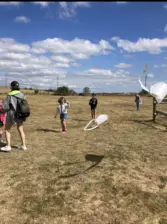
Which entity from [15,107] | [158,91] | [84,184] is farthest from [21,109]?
[158,91]

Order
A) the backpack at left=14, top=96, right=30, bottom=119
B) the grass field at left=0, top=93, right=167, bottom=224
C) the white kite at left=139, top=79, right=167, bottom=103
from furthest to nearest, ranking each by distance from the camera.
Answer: the white kite at left=139, top=79, right=167, bottom=103 < the backpack at left=14, top=96, right=30, bottom=119 < the grass field at left=0, top=93, right=167, bottom=224

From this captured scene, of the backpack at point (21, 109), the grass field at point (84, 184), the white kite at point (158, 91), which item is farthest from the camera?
the white kite at point (158, 91)

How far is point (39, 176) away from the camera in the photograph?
5.04 metres

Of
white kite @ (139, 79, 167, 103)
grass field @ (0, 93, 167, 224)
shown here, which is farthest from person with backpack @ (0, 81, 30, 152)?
white kite @ (139, 79, 167, 103)

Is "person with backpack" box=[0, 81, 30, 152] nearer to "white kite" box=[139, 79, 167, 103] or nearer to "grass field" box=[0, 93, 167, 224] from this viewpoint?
"grass field" box=[0, 93, 167, 224]

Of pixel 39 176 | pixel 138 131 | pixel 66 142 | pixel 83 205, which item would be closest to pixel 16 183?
pixel 39 176

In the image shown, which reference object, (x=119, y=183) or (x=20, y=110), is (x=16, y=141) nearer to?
(x=20, y=110)

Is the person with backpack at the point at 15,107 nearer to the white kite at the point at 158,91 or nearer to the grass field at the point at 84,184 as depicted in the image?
the grass field at the point at 84,184

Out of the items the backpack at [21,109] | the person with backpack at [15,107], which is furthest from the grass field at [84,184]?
the backpack at [21,109]

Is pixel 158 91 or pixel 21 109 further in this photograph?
pixel 158 91

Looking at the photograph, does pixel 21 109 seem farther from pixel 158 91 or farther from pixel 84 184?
pixel 158 91

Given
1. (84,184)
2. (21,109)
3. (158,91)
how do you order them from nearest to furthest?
(84,184), (21,109), (158,91)

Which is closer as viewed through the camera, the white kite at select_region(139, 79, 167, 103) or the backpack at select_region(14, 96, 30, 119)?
the backpack at select_region(14, 96, 30, 119)

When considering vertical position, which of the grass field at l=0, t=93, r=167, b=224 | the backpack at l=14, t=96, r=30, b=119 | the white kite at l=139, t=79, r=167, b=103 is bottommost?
the grass field at l=0, t=93, r=167, b=224
